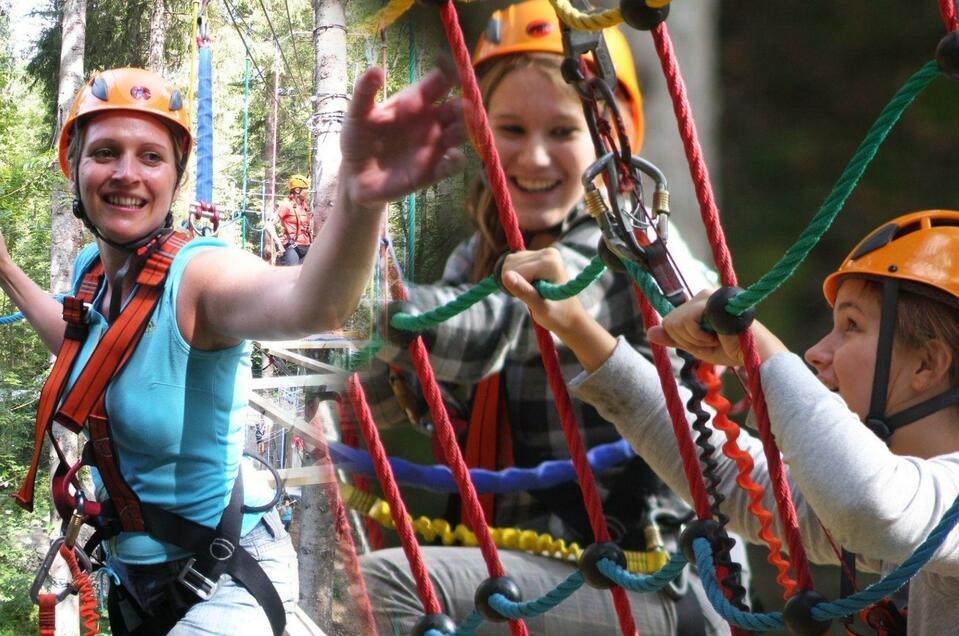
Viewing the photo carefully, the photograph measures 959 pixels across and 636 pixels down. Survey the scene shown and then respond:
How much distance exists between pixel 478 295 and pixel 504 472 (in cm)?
29

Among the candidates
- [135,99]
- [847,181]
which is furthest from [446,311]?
[135,99]

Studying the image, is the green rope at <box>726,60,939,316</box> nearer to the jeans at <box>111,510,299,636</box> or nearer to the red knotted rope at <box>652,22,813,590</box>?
the red knotted rope at <box>652,22,813,590</box>

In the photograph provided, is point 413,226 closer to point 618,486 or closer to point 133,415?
point 133,415

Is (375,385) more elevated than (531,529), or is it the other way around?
(375,385)

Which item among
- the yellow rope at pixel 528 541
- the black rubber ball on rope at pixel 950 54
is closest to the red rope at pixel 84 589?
the yellow rope at pixel 528 541

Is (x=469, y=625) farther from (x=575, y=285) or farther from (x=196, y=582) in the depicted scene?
(x=575, y=285)

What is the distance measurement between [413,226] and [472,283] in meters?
0.27

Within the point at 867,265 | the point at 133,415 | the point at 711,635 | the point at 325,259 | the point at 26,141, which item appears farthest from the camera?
the point at 26,141

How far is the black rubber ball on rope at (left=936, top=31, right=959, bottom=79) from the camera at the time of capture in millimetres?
595

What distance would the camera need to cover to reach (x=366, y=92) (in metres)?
0.48

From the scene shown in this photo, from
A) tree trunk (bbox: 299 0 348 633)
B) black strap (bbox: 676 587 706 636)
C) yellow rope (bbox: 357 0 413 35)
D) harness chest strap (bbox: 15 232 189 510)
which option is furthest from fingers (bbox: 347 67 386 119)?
tree trunk (bbox: 299 0 348 633)

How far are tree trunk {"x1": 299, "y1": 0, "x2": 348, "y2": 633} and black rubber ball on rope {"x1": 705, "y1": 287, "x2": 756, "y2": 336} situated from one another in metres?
1.07

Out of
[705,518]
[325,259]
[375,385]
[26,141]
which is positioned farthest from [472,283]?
[26,141]

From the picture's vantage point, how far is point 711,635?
1112 mm
